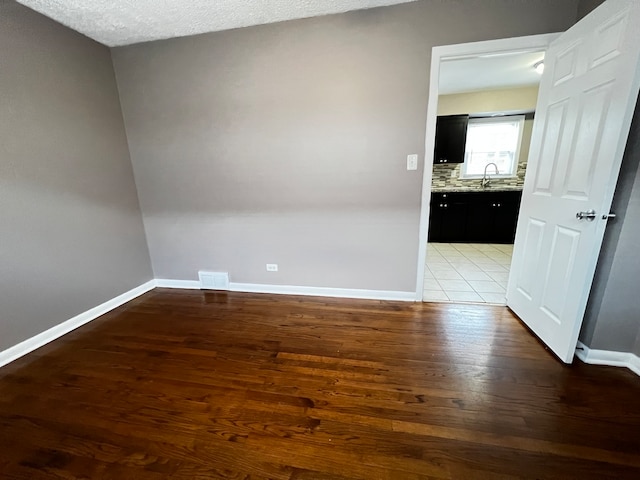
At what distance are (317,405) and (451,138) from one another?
4.73 meters

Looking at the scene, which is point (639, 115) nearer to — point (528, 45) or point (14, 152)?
point (528, 45)

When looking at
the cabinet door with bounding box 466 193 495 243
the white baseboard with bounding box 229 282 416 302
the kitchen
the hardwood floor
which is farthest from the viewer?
the cabinet door with bounding box 466 193 495 243

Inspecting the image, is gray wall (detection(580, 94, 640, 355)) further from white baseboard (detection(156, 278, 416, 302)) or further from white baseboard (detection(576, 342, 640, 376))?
white baseboard (detection(156, 278, 416, 302))

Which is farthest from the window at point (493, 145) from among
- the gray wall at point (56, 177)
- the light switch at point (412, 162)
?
the gray wall at point (56, 177)

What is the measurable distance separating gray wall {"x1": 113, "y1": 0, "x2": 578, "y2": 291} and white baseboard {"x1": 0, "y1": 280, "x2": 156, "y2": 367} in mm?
645

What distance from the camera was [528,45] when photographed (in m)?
1.90

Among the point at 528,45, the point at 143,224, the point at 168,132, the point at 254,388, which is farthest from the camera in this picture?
the point at 143,224

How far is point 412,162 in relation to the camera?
227cm

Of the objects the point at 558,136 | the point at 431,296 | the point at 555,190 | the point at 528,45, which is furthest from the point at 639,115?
the point at 431,296

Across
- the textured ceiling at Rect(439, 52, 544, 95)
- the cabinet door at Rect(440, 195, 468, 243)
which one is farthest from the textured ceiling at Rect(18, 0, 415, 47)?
the cabinet door at Rect(440, 195, 468, 243)

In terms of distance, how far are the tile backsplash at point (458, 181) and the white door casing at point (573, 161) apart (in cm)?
276

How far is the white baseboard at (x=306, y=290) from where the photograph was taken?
262 centimetres

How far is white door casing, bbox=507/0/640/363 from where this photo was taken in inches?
53.4

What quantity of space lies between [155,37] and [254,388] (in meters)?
3.06
